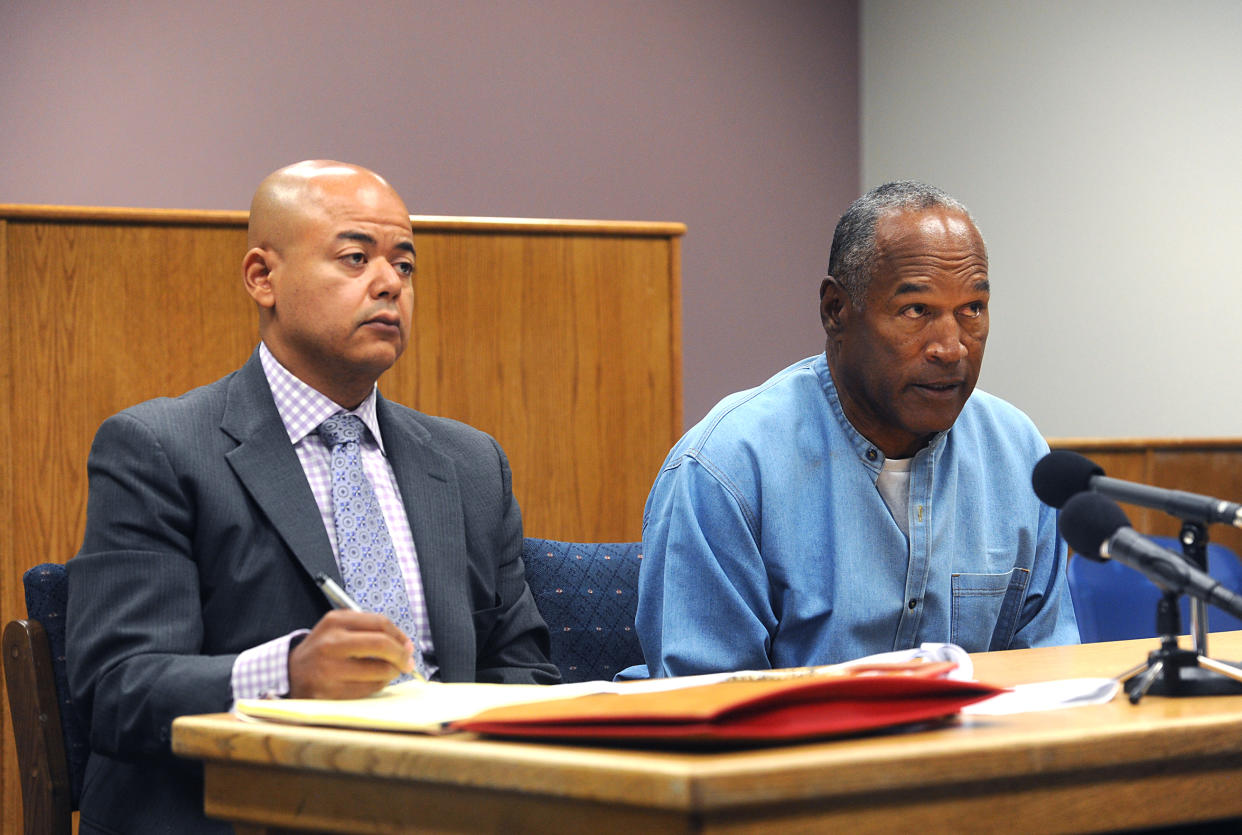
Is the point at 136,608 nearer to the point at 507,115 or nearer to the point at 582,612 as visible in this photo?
the point at 582,612

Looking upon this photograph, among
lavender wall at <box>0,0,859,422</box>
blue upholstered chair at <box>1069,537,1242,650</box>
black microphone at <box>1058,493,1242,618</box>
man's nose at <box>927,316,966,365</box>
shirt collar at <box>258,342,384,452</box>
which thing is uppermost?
lavender wall at <box>0,0,859,422</box>

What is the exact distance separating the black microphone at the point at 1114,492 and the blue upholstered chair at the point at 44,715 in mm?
1246

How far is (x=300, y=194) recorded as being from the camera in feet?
6.19

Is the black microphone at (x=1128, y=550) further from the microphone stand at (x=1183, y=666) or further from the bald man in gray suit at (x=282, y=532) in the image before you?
the bald man in gray suit at (x=282, y=532)

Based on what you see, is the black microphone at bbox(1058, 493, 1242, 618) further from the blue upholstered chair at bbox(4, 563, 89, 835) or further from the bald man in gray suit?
the blue upholstered chair at bbox(4, 563, 89, 835)

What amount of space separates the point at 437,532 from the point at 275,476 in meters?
0.26

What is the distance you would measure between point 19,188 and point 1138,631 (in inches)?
144

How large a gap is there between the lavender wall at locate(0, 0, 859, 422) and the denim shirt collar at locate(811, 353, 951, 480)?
3.18 metres

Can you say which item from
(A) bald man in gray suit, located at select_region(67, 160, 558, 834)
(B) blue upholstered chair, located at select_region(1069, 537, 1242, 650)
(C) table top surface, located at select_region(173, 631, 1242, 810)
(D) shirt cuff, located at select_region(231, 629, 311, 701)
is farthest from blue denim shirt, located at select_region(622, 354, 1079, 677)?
(B) blue upholstered chair, located at select_region(1069, 537, 1242, 650)


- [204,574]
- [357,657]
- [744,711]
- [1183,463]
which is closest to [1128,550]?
[744,711]

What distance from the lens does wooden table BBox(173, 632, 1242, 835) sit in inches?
30.2

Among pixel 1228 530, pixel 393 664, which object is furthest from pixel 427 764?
pixel 1228 530

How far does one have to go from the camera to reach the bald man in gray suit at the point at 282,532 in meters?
1.42

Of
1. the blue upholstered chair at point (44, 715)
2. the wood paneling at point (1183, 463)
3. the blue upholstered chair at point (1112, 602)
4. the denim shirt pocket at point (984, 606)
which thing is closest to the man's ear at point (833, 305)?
the denim shirt pocket at point (984, 606)
